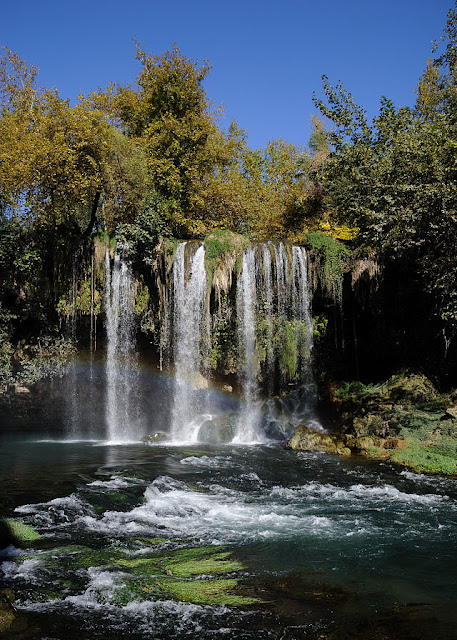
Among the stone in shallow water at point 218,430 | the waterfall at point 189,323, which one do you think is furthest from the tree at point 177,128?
the stone in shallow water at point 218,430

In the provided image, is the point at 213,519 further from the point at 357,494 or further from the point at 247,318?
the point at 247,318

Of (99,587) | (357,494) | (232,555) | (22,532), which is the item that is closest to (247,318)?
(357,494)

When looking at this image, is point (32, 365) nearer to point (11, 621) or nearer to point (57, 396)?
point (57, 396)

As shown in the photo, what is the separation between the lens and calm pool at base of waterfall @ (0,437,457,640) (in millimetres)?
4348

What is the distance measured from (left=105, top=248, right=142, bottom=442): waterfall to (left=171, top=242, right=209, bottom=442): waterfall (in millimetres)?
1968

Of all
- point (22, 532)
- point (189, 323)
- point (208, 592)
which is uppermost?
point (189, 323)

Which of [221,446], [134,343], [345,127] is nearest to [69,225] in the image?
[134,343]

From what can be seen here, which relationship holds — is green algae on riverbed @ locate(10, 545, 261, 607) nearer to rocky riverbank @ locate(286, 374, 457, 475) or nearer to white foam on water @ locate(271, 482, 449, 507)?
white foam on water @ locate(271, 482, 449, 507)

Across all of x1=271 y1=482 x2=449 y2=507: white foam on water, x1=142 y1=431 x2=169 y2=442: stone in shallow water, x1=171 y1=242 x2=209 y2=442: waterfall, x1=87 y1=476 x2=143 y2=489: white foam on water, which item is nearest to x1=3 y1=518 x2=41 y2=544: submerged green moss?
x1=87 y1=476 x2=143 y2=489: white foam on water

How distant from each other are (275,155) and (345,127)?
1865 centimetres

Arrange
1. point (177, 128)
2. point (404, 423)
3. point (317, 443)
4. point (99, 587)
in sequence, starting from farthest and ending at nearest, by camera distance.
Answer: point (177, 128), point (317, 443), point (404, 423), point (99, 587)

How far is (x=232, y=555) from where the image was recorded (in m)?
6.05

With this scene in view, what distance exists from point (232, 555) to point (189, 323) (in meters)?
13.2

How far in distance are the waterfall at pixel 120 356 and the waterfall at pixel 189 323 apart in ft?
6.46
